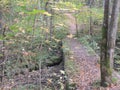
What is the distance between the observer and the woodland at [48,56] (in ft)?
19.9

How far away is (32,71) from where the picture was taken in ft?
32.1

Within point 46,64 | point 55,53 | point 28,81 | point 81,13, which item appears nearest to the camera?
point 28,81

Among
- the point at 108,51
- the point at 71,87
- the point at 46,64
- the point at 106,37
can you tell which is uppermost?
the point at 106,37

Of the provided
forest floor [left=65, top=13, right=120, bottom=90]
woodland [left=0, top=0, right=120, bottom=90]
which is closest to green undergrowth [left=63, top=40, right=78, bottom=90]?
woodland [left=0, top=0, right=120, bottom=90]

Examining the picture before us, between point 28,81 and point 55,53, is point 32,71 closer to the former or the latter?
point 28,81

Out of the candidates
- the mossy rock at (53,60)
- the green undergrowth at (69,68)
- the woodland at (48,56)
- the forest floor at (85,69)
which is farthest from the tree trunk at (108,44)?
the mossy rock at (53,60)

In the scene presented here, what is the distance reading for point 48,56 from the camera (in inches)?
462

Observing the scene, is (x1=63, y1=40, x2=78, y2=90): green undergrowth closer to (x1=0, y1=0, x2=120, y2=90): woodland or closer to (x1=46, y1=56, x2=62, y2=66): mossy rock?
(x1=0, y1=0, x2=120, y2=90): woodland

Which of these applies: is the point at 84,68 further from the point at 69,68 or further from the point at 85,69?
the point at 69,68

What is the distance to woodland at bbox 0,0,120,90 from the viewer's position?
6074 mm

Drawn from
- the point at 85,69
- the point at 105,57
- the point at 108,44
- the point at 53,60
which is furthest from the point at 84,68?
the point at 53,60

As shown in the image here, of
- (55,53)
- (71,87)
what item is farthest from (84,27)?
(71,87)

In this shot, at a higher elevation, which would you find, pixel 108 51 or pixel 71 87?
pixel 108 51

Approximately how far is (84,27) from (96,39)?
1800 mm
